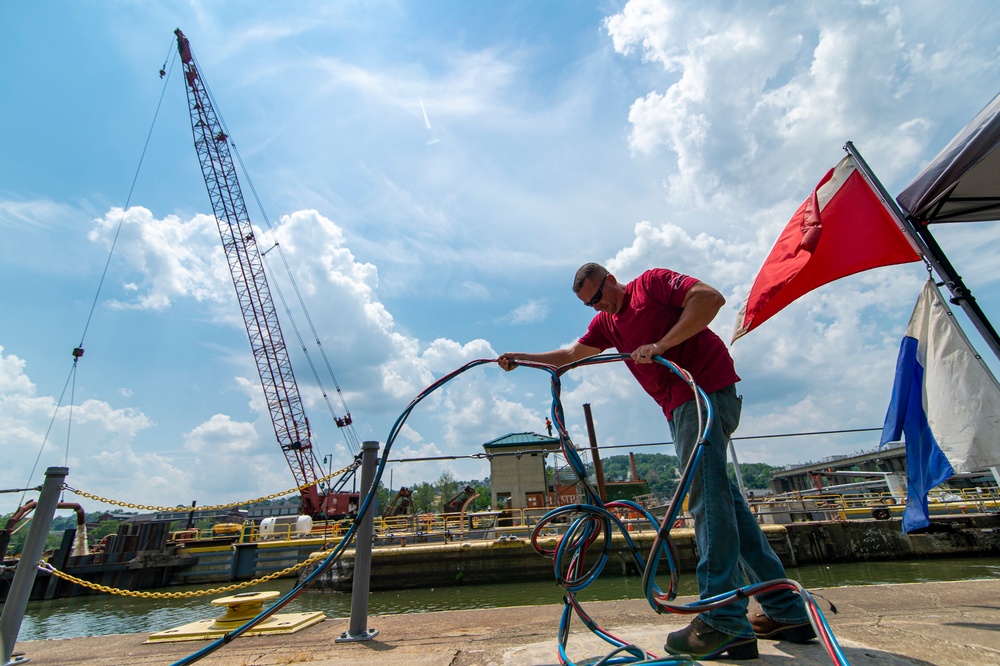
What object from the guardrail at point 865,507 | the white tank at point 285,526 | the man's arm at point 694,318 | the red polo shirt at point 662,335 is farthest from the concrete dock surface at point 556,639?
the white tank at point 285,526

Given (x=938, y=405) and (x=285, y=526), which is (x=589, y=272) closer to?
(x=938, y=405)

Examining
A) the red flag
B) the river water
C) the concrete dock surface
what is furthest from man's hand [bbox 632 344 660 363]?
the river water

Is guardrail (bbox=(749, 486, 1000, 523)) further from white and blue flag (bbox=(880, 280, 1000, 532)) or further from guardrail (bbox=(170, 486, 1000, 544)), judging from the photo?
white and blue flag (bbox=(880, 280, 1000, 532))

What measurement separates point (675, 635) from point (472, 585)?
30.4 ft

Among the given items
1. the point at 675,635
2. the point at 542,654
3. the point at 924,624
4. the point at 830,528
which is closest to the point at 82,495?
the point at 542,654

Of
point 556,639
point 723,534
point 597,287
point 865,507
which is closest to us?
point 723,534

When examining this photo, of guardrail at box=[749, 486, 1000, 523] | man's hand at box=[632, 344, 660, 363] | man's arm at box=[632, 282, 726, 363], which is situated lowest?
guardrail at box=[749, 486, 1000, 523]

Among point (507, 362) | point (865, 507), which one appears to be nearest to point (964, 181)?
point (507, 362)

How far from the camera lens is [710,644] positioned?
1.39 meters

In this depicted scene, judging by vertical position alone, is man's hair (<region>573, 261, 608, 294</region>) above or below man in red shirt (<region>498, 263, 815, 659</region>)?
above

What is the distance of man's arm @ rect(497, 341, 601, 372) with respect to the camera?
2.31 m

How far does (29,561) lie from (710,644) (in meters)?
3.35

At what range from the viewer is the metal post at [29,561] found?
2307 mm

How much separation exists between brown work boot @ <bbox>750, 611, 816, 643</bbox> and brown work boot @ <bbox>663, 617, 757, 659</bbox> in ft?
0.78
